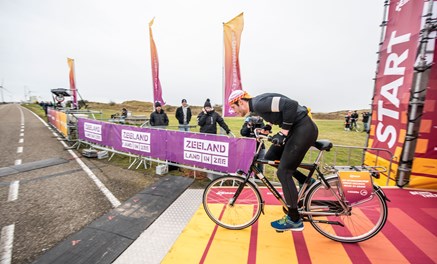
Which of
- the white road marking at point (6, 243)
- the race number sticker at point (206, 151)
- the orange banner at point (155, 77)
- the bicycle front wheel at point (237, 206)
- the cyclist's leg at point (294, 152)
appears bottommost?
the white road marking at point (6, 243)

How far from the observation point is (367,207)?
3.45 meters

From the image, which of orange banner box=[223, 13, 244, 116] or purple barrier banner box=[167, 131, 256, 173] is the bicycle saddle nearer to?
purple barrier banner box=[167, 131, 256, 173]

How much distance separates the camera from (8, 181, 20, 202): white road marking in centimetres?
436

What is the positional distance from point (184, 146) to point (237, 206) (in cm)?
277

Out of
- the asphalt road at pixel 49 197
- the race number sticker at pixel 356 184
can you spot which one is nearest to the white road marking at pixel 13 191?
the asphalt road at pixel 49 197

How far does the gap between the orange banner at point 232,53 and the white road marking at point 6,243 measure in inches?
248

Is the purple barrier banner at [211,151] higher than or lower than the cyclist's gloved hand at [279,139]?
lower

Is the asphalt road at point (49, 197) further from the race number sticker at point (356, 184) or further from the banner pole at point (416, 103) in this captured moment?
the banner pole at point (416, 103)

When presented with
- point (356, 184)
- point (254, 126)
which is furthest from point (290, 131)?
point (254, 126)

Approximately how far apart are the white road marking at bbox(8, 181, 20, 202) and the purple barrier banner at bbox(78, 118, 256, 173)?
290 centimetres

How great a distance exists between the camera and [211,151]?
5.39 metres

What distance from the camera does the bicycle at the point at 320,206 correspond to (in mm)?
2830

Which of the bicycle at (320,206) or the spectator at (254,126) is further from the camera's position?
the spectator at (254,126)

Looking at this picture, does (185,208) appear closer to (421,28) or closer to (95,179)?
(95,179)
